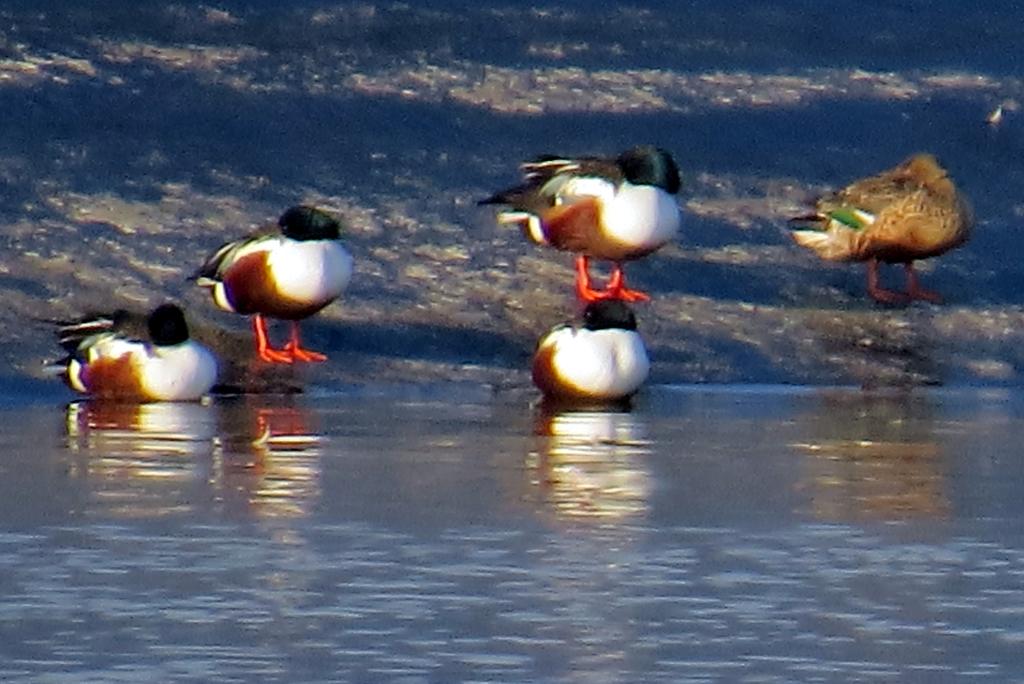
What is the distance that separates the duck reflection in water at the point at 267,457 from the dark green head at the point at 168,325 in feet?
1.26

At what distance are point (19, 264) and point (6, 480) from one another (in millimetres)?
5856

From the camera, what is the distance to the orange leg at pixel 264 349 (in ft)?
50.8

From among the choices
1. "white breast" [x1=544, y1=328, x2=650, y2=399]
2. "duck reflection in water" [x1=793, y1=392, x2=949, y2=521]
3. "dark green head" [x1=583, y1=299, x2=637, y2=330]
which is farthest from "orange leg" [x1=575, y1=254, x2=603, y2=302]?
"duck reflection in water" [x1=793, y1=392, x2=949, y2=521]

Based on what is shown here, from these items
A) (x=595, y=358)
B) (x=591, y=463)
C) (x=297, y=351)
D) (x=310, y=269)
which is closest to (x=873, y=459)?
(x=591, y=463)

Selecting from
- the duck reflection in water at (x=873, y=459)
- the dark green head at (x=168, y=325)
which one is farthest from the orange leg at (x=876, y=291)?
the dark green head at (x=168, y=325)

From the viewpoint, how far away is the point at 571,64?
23.1m

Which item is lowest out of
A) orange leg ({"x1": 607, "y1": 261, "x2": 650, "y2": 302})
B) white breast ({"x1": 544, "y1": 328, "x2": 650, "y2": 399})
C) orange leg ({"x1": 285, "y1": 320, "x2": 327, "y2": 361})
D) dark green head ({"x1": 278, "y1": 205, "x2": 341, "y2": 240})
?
white breast ({"x1": 544, "y1": 328, "x2": 650, "y2": 399})

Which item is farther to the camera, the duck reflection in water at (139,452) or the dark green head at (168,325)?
the dark green head at (168,325)

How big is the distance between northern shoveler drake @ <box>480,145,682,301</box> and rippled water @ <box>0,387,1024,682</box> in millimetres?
3576

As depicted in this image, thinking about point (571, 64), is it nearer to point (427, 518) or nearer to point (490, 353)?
point (490, 353)

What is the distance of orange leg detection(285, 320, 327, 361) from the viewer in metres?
15.5

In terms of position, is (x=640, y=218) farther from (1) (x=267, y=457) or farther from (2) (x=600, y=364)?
(1) (x=267, y=457)

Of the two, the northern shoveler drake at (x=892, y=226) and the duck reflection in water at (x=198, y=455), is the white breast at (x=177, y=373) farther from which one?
the northern shoveler drake at (x=892, y=226)

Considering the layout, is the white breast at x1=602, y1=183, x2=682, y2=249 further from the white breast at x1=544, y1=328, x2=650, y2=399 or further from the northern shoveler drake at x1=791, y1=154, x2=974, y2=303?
the white breast at x1=544, y1=328, x2=650, y2=399
